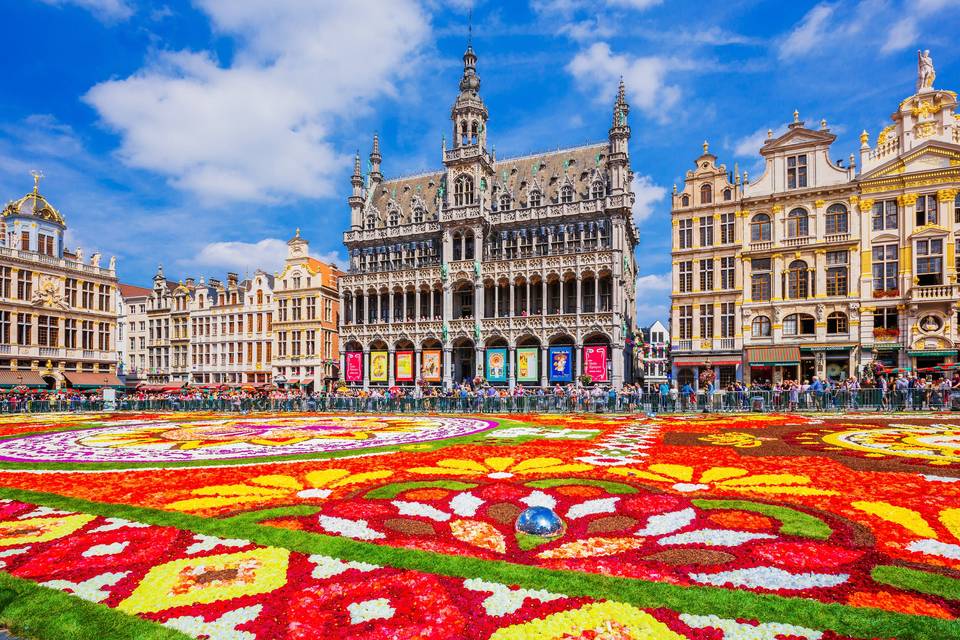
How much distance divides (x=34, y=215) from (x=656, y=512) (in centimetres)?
6040

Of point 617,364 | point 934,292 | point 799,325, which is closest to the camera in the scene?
point 934,292

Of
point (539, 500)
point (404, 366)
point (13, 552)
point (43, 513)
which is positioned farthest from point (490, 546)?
point (404, 366)

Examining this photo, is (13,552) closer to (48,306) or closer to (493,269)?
(493,269)

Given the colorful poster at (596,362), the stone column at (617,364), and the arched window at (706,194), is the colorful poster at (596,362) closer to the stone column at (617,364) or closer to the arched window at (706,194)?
the stone column at (617,364)

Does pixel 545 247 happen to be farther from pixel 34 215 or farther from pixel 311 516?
pixel 34 215

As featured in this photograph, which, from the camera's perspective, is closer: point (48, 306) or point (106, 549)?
point (106, 549)

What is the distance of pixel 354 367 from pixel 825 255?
122 ft

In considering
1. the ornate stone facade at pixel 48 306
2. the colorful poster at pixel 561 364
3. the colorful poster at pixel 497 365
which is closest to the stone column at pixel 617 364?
the colorful poster at pixel 561 364

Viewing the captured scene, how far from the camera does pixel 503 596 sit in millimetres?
4961

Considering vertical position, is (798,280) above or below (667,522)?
above

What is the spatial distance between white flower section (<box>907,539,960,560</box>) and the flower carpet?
0.03 meters

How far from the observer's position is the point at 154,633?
4.46m

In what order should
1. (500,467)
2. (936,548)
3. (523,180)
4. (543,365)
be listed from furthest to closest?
(523,180) → (543,365) → (500,467) → (936,548)

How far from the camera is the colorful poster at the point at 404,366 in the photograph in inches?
1905
